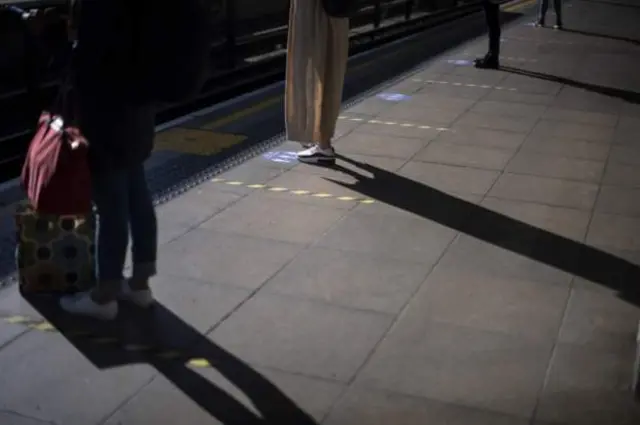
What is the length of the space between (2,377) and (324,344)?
115cm

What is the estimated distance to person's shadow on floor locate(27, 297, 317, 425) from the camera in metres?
3.12

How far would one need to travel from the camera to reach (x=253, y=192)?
5473 mm

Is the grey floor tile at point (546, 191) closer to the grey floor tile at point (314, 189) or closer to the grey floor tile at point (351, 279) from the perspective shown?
the grey floor tile at point (314, 189)

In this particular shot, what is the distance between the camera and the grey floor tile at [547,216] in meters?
5.04

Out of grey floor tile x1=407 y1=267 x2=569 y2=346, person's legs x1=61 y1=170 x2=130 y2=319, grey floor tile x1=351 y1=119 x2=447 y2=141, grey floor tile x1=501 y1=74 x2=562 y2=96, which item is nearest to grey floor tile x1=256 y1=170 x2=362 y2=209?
grey floor tile x1=407 y1=267 x2=569 y2=346

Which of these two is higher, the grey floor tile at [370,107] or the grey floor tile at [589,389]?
the grey floor tile at [589,389]

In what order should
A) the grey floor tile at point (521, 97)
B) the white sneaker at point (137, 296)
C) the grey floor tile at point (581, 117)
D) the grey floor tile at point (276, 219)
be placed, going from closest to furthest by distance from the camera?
the white sneaker at point (137, 296)
the grey floor tile at point (276, 219)
the grey floor tile at point (581, 117)
the grey floor tile at point (521, 97)

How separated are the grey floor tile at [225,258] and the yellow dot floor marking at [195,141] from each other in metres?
1.74

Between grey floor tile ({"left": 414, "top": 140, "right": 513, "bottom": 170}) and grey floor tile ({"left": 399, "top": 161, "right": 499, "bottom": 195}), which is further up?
grey floor tile ({"left": 399, "top": 161, "right": 499, "bottom": 195})

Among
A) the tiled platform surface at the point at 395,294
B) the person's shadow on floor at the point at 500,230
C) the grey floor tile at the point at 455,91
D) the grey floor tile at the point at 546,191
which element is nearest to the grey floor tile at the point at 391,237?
the tiled platform surface at the point at 395,294

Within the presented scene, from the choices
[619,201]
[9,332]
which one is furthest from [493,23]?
[9,332]

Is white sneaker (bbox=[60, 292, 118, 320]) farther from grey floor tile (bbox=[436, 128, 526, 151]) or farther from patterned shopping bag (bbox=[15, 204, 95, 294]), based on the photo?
grey floor tile (bbox=[436, 128, 526, 151])

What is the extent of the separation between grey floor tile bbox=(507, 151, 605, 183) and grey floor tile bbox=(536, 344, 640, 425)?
2570 mm

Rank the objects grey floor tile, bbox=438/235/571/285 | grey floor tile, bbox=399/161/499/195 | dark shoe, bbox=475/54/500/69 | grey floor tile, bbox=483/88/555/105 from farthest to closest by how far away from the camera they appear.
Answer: dark shoe, bbox=475/54/500/69, grey floor tile, bbox=483/88/555/105, grey floor tile, bbox=399/161/499/195, grey floor tile, bbox=438/235/571/285
